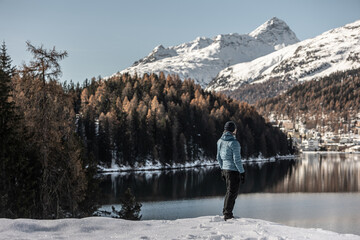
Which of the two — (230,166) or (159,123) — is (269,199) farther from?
(159,123)

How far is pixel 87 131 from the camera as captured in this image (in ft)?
384

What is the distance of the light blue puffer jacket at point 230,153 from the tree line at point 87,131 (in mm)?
12774

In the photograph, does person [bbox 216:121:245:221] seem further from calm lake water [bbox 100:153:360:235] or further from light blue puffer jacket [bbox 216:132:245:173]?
calm lake water [bbox 100:153:360:235]

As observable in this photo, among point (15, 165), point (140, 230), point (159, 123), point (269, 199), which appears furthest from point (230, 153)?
point (159, 123)

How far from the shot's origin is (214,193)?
214 ft

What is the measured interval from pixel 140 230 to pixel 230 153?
395 cm

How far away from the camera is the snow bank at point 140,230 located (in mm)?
A: 10797

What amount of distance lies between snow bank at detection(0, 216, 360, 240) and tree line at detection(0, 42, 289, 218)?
1318 cm

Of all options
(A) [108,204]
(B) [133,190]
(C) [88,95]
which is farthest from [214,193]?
(C) [88,95]

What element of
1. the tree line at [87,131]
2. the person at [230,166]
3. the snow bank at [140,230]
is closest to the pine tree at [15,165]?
the tree line at [87,131]

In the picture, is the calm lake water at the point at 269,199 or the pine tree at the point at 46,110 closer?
the pine tree at the point at 46,110

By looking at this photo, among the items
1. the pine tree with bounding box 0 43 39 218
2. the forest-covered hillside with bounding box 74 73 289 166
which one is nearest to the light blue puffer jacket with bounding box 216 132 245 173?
the pine tree with bounding box 0 43 39 218

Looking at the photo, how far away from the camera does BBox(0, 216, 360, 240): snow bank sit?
1080 cm

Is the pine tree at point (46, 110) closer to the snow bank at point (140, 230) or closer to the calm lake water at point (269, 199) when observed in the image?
the snow bank at point (140, 230)
